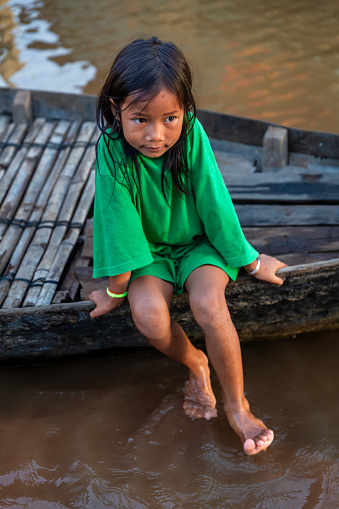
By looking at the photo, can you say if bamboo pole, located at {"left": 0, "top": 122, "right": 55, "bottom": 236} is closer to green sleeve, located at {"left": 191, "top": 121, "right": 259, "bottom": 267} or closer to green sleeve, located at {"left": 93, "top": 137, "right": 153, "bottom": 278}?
green sleeve, located at {"left": 93, "top": 137, "right": 153, "bottom": 278}

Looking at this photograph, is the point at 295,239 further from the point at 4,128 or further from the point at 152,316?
the point at 4,128

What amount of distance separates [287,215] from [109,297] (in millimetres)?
1005

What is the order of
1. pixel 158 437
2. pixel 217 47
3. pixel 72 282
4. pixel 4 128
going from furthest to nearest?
pixel 217 47, pixel 4 128, pixel 72 282, pixel 158 437

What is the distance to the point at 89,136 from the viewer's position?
3.29 m

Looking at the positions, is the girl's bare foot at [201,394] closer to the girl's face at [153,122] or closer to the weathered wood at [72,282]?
the weathered wood at [72,282]

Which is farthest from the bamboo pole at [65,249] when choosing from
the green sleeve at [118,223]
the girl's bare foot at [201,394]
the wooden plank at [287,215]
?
the wooden plank at [287,215]

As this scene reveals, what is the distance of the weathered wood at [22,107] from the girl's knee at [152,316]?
6.64 feet

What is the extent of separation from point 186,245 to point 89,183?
1118 millimetres

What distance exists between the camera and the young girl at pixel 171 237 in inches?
70.5

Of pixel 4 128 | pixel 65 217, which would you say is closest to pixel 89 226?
pixel 65 217

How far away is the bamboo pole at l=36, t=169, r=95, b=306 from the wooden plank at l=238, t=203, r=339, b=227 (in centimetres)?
76

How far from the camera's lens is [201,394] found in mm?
2146

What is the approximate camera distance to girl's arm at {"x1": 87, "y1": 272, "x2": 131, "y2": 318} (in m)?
1.90

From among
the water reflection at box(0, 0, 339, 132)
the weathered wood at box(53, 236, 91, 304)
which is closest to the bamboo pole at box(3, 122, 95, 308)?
the weathered wood at box(53, 236, 91, 304)
